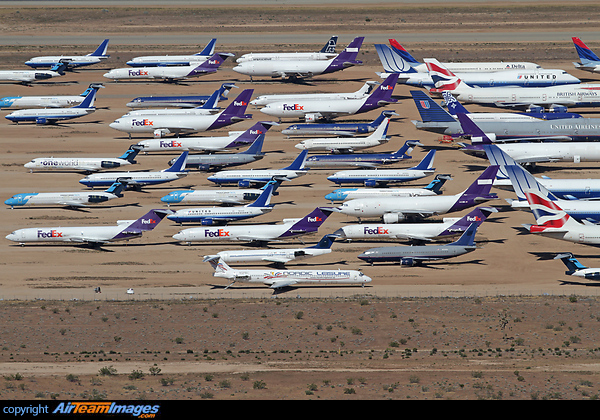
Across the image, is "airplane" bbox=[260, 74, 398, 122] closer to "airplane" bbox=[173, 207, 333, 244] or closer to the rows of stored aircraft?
the rows of stored aircraft

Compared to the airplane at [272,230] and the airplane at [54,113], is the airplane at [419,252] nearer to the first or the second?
the airplane at [272,230]

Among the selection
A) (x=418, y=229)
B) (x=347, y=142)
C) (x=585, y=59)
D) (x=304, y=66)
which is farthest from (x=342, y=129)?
(x=585, y=59)

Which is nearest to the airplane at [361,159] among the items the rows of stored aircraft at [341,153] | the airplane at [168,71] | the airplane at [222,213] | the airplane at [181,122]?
the rows of stored aircraft at [341,153]

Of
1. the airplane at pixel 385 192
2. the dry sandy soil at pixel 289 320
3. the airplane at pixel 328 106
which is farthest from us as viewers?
the airplane at pixel 328 106

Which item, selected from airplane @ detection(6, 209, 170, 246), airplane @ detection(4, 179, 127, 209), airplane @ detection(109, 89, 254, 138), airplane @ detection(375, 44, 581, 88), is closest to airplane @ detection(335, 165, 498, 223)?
airplane @ detection(6, 209, 170, 246)

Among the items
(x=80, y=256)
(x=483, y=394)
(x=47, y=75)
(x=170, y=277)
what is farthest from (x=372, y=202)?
(x=47, y=75)

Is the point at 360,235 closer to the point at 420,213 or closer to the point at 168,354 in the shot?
the point at 420,213

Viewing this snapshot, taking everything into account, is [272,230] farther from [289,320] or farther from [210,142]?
[210,142]
